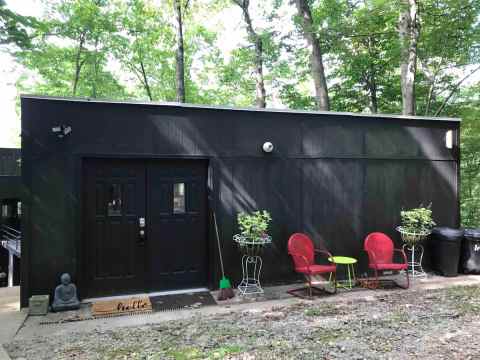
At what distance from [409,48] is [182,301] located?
8630 millimetres

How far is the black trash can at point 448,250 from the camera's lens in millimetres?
6199

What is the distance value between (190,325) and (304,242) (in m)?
2.29

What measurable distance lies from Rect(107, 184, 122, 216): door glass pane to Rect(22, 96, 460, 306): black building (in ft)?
0.05

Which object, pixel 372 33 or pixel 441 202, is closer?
pixel 441 202

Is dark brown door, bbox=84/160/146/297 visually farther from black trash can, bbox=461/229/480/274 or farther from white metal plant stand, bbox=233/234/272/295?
black trash can, bbox=461/229/480/274

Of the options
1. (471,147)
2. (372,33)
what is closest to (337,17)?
(372,33)

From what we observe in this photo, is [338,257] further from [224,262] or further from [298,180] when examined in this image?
[224,262]

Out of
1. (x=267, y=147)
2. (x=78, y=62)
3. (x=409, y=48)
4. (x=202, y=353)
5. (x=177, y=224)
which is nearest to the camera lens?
(x=202, y=353)

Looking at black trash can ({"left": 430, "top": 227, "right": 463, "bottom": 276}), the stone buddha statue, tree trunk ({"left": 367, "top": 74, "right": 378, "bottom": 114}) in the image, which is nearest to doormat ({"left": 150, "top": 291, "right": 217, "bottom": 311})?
the stone buddha statue

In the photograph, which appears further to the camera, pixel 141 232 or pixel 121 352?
pixel 141 232

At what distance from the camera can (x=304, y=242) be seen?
5547mm

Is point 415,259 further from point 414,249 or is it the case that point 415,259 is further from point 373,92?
point 373,92

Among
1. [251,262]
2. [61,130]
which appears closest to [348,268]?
[251,262]

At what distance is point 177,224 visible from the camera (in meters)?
5.45
